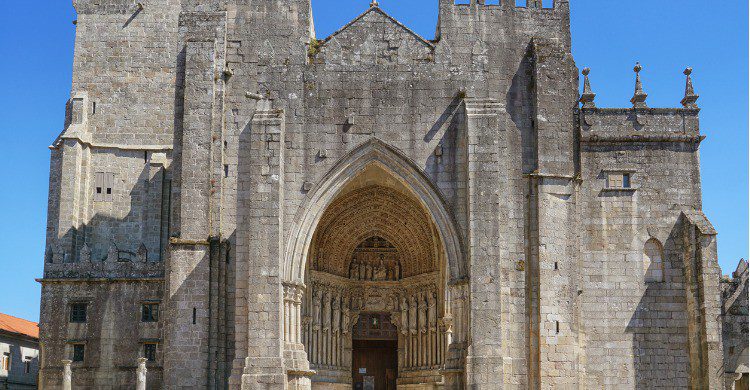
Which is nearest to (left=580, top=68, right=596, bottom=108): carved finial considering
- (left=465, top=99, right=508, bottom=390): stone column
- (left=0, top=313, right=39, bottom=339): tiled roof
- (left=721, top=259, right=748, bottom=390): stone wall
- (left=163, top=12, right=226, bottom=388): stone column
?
(left=465, top=99, right=508, bottom=390): stone column

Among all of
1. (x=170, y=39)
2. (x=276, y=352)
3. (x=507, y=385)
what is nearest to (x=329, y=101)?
(x=276, y=352)

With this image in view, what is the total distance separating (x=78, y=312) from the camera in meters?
28.8

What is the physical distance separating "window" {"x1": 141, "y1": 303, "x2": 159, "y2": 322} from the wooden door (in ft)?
19.1

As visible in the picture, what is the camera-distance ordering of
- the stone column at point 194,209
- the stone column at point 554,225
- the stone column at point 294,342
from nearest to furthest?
the stone column at point 294,342 < the stone column at point 194,209 < the stone column at point 554,225

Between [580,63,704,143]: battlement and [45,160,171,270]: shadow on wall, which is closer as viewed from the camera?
[580,63,704,143]: battlement

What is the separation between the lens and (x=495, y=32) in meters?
24.9

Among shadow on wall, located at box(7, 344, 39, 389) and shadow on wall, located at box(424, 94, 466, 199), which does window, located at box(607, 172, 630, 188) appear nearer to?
shadow on wall, located at box(424, 94, 466, 199)

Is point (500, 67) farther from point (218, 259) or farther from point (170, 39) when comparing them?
point (170, 39)

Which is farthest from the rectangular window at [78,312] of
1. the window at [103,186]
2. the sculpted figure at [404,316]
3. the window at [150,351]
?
the sculpted figure at [404,316]

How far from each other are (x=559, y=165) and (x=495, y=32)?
381cm

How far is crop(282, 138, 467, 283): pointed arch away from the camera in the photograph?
76.7 ft

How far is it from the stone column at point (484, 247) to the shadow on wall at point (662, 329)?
4.00 metres

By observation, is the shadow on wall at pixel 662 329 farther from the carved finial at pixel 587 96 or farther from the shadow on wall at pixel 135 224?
the shadow on wall at pixel 135 224

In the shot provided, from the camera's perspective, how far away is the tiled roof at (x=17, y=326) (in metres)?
37.6
